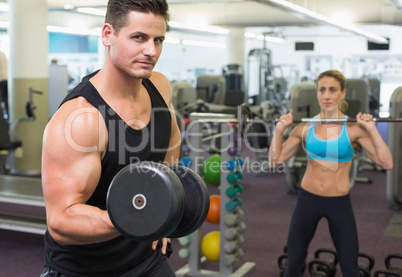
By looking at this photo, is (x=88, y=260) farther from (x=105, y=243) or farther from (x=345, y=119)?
(x=345, y=119)

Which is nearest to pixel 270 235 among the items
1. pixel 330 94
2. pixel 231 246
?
pixel 231 246

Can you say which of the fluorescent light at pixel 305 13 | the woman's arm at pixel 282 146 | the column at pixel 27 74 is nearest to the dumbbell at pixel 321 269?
the woman's arm at pixel 282 146

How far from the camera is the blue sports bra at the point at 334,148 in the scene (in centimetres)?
266

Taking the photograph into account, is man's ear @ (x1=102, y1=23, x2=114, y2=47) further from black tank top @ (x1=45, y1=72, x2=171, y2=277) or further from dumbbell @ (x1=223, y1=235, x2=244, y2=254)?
dumbbell @ (x1=223, y1=235, x2=244, y2=254)

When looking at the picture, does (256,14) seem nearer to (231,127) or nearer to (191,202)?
(231,127)

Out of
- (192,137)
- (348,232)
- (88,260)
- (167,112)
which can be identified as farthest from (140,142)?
(192,137)

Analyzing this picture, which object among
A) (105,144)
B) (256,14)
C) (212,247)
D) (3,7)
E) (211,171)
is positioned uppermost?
(256,14)

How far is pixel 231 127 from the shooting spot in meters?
3.07

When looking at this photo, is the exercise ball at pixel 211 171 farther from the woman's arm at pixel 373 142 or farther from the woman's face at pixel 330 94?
the woman's arm at pixel 373 142

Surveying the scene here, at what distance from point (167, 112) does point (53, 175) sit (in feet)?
1.34

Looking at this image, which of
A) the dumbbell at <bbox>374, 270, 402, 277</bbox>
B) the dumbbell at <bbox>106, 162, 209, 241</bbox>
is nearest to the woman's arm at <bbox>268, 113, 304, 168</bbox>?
the dumbbell at <bbox>374, 270, 402, 277</bbox>

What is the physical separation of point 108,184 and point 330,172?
156cm

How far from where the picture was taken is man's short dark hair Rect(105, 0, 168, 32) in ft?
4.15

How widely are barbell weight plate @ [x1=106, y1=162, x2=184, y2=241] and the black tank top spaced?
0.65 feet
